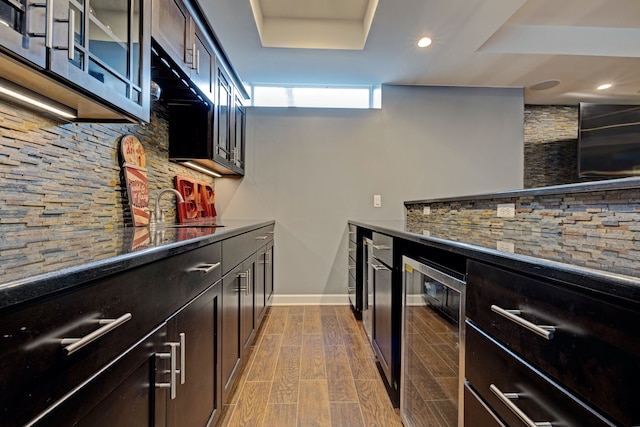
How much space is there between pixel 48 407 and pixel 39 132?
1.14 metres

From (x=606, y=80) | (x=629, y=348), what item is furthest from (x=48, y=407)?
(x=606, y=80)

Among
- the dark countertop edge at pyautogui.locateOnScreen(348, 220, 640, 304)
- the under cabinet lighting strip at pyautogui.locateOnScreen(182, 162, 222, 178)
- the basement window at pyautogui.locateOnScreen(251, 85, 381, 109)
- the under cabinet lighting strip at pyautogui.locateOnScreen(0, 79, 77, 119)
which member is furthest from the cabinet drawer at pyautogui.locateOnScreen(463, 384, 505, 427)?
the basement window at pyautogui.locateOnScreen(251, 85, 381, 109)

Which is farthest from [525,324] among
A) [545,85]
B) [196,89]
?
[545,85]

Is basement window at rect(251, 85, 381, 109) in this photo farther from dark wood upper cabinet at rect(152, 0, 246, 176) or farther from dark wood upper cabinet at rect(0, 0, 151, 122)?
dark wood upper cabinet at rect(0, 0, 151, 122)

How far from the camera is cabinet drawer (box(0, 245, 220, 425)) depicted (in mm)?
411

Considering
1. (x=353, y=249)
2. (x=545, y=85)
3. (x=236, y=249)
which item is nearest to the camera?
(x=236, y=249)

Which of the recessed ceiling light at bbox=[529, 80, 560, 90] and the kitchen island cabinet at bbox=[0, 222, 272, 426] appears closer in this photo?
the kitchen island cabinet at bbox=[0, 222, 272, 426]

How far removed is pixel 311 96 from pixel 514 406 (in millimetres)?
3316

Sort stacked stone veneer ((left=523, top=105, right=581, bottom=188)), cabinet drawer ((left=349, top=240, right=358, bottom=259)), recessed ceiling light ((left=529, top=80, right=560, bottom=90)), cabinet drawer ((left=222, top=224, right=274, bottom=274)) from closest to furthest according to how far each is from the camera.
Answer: cabinet drawer ((left=222, top=224, right=274, bottom=274))
cabinet drawer ((left=349, top=240, right=358, bottom=259))
recessed ceiling light ((left=529, top=80, right=560, bottom=90))
stacked stone veneer ((left=523, top=105, right=581, bottom=188))

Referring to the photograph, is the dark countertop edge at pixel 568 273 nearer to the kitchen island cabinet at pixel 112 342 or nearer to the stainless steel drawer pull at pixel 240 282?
the kitchen island cabinet at pixel 112 342

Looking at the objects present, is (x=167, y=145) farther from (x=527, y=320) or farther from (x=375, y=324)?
(x=527, y=320)

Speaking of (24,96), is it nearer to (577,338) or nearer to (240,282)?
(240,282)

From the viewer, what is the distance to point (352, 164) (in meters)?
3.37

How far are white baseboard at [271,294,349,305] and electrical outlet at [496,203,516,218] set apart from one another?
222cm
